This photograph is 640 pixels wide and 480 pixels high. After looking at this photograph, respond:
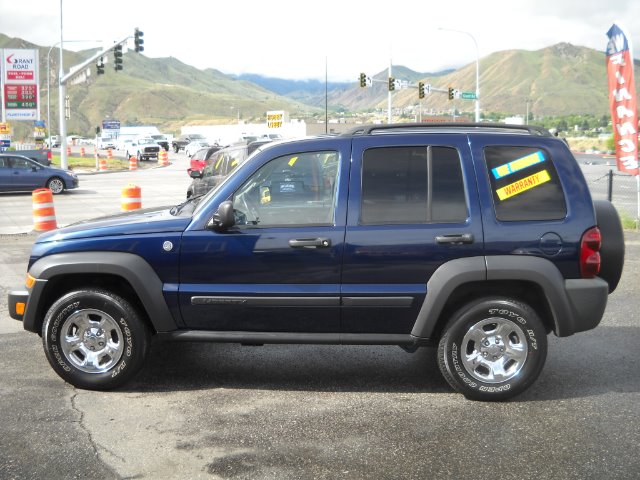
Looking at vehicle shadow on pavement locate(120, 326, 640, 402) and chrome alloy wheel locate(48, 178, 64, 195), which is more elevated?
chrome alloy wheel locate(48, 178, 64, 195)

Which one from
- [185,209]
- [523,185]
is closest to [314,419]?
[185,209]

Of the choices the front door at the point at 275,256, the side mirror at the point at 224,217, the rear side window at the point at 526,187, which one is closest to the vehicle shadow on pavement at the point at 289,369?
the front door at the point at 275,256

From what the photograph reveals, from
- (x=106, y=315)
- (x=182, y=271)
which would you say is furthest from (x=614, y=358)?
(x=106, y=315)

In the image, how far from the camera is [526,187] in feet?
16.9

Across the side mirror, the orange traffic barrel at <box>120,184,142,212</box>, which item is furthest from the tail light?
the orange traffic barrel at <box>120,184,142,212</box>

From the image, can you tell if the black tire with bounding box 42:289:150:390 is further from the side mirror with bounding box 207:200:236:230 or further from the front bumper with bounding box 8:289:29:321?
the side mirror with bounding box 207:200:236:230

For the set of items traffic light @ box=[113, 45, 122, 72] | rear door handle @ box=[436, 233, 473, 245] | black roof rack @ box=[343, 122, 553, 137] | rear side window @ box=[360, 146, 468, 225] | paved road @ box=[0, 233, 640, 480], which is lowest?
paved road @ box=[0, 233, 640, 480]

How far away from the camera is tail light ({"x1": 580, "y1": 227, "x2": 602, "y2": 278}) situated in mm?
5051

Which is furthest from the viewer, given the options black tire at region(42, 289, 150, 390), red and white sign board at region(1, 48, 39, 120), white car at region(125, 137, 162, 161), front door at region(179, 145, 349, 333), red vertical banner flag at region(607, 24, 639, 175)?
white car at region(125, 137, 162, 161)

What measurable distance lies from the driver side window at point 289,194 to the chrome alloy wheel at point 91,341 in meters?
1.28

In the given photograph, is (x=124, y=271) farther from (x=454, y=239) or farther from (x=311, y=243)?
(x=454, y=239)

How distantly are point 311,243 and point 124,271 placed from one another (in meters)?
1.32

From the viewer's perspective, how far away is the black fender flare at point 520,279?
499 cm

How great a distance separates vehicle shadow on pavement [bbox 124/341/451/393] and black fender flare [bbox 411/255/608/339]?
78 cm
